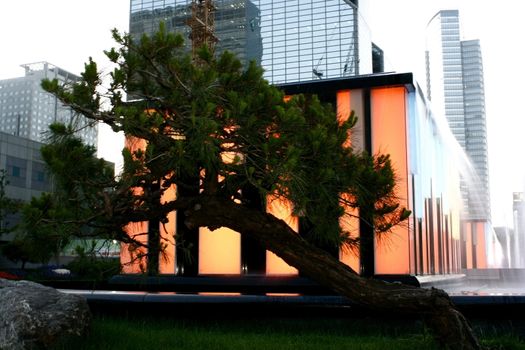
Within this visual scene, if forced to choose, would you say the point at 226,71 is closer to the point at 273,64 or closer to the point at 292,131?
the point at 292,131

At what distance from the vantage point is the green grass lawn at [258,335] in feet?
20.6

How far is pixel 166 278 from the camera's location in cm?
1266

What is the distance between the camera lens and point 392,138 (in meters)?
12.5

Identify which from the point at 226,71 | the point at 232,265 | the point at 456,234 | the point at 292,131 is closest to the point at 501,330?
the point at 292,131

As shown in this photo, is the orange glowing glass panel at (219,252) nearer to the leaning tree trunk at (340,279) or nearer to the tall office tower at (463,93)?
the leaning tree trunk at (340,279)

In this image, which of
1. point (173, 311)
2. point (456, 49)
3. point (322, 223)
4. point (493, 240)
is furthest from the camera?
point (456, 49)

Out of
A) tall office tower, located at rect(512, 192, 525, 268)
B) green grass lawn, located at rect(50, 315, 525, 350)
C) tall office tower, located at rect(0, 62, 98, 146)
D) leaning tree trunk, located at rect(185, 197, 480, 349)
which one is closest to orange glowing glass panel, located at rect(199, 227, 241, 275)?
green grass lawn, located at rect(50, 315, 525, 350)

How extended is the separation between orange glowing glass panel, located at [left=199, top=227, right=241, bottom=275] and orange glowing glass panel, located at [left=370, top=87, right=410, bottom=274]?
3.31 meters

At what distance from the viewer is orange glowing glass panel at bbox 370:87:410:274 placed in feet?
39.1

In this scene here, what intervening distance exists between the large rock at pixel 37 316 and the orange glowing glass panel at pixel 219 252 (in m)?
6.71

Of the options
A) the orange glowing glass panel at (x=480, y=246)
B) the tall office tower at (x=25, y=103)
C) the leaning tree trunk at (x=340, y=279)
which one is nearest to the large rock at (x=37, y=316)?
the leaning tree trunk at (x=340, y=279)

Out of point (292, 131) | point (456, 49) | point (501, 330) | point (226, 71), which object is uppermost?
point (456, 49)

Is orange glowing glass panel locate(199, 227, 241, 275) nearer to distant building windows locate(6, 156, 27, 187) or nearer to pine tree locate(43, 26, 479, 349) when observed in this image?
pine tree locate(43, 26, 479, 349)

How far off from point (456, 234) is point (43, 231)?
20810 millimetres
